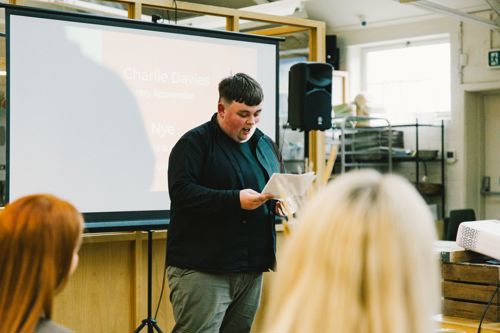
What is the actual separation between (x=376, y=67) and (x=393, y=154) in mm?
1256

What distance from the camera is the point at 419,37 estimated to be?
770 centimetres

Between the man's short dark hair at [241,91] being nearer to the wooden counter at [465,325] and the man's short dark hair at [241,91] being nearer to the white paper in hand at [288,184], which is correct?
the white paper in hand at [288,184]

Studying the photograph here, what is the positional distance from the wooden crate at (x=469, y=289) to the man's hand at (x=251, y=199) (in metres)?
0.69

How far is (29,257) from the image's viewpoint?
1.24 m

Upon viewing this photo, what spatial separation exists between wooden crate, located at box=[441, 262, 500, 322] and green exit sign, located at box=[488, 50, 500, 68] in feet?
16.7

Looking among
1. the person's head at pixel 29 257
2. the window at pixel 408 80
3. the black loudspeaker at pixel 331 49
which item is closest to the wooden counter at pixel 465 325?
the person's head at pixel 29 257

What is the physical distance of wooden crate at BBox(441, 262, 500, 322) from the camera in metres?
2.37

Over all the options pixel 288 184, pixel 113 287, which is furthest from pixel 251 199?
pixel 113 287

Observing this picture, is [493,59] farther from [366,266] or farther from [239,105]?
[366,266]

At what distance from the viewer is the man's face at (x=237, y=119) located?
266 centimetres

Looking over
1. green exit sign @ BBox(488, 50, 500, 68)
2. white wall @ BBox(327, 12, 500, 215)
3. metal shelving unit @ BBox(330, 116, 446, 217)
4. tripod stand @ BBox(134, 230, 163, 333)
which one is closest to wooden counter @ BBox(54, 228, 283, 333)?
tripod stand @ BBox(134, 230, 163, 333)

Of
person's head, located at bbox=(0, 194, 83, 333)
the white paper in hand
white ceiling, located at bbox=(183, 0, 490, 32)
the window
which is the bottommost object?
person's head, located at bbox=(0, 194, 83, 333)

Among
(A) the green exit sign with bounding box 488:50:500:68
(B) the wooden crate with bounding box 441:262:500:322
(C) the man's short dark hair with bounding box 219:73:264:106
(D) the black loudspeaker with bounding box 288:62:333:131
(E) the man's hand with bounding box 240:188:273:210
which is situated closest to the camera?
(B) the wooden crate with bounding box 441:262:500:322

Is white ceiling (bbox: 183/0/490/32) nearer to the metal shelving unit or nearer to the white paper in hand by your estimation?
the metal shelving unit
